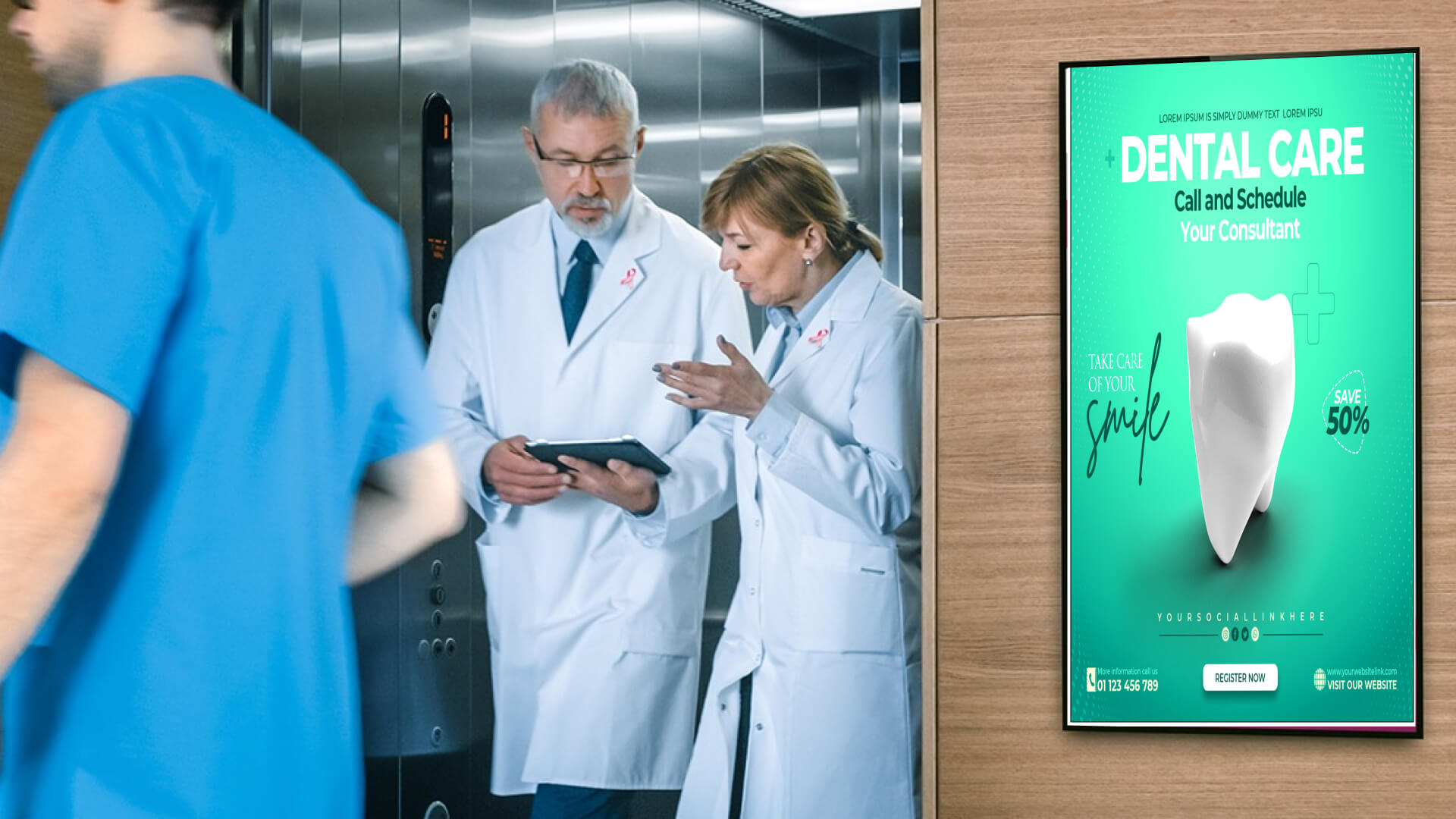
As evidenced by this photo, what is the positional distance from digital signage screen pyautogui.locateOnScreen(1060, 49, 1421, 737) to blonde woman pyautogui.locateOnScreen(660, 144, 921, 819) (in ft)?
1.09

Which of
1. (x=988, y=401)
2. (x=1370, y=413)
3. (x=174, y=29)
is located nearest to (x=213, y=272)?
(x=174, y=29)

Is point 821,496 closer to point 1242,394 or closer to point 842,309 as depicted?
point 842,309

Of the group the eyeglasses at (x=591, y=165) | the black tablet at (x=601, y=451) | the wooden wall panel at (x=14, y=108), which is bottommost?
the black tablet at (x=601, y=451)

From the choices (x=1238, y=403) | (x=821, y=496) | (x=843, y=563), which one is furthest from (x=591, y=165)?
(x=1238, y=403)

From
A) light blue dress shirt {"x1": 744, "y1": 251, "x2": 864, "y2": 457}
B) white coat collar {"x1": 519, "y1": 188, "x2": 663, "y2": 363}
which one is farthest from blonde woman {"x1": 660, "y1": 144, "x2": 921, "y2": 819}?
white coat collar {"x1": 519, "y1": 188, "x2": 663, "y2": 363}

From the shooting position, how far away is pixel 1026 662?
130 inches

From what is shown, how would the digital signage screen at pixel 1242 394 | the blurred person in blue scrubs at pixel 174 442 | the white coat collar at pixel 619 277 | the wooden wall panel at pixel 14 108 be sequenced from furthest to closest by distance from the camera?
1. the wooden wall panel at pixel 14 108
2. the white coat collar at pixel 619 277
3. the digital signage screen at pixel 1242 394
4. the blurred person in blue scrubs at pixel 174 442

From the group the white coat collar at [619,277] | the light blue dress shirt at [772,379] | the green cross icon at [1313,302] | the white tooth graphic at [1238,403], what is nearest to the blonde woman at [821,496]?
the light blue dress shirt at [772,379]

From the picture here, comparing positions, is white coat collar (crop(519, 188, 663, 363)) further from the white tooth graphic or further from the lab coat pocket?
the white tooth graphic

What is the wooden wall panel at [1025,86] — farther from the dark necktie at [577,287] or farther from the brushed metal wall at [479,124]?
the dark necktie at [577,287]

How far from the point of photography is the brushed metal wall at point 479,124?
3.38m

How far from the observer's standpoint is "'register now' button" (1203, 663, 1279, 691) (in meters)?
3.19

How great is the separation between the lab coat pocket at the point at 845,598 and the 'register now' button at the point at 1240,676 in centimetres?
59

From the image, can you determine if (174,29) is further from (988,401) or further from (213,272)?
(988,401)
